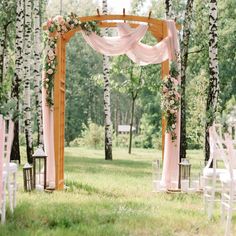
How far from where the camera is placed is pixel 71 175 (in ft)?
43.4

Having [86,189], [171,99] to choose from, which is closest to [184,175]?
[171,99]

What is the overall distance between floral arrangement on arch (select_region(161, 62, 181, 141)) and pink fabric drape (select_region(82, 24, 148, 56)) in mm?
921

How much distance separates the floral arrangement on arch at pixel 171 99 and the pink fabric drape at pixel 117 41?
36.3 inches

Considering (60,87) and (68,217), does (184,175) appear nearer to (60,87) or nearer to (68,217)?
(60,87)

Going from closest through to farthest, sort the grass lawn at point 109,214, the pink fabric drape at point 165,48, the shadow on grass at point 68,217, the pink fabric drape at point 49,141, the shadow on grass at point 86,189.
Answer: the shadow on grass at point 68,217 → the grass lawn at point 109,214 → the shadow on grass at point 86,189 → the pink fabric drape at point 49,141 → the pink fabric drape at point 165,48

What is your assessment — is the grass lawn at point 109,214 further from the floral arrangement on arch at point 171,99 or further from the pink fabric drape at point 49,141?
the floral arrangement on arch at point 171,99

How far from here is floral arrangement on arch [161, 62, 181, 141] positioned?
34.9 ft

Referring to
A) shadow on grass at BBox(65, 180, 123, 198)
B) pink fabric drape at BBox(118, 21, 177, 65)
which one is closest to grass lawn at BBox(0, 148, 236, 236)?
shadow on grass at BBox(65, 180, 123, 198)

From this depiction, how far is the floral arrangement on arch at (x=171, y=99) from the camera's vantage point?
34.9ft

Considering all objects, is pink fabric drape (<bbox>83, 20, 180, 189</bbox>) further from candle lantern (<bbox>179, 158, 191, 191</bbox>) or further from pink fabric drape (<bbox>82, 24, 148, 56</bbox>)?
candle lantern (<bbox>179, 158, 191, 191</bbox>)

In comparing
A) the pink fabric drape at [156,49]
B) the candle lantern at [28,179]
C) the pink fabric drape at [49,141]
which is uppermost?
the pink fabric drape at [156,49]

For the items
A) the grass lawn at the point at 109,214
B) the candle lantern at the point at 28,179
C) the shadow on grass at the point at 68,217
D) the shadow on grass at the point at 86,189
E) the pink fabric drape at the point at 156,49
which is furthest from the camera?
the pink fabric drape at the point at 156,49

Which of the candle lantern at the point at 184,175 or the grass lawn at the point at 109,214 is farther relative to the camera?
the candle lantern at the point at 184,175

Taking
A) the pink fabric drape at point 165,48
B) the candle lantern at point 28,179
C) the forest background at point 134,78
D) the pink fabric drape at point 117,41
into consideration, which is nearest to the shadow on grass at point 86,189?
the candle lantern at point 28,179
